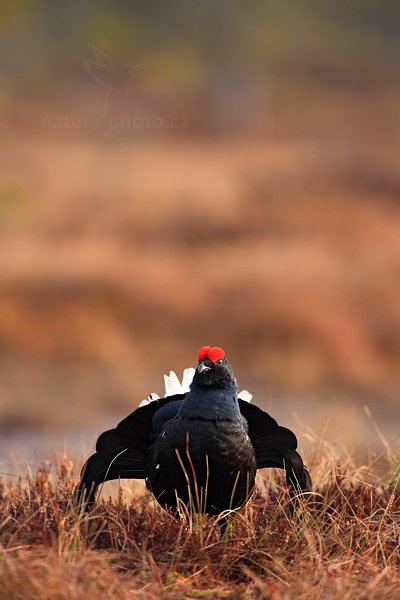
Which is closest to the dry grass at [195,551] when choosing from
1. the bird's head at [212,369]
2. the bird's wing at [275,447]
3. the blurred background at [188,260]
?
the bird's wing at [275,447]

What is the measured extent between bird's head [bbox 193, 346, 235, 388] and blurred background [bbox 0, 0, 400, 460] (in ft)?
7.85

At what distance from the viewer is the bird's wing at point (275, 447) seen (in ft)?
14.4

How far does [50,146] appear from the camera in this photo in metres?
25.0

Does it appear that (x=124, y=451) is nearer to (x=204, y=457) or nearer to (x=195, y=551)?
(x=204, y=457)

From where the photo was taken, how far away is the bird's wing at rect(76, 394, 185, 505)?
14.1ft

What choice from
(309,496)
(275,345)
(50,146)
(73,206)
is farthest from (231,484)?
(50,146)

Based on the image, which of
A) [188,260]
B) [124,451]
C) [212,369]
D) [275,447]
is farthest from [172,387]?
[188,260]

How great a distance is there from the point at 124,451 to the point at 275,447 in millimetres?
625

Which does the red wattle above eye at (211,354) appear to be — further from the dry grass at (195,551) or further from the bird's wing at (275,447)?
the dry grass at (195,551)

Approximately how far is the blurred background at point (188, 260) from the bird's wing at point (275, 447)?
1920 millimetres

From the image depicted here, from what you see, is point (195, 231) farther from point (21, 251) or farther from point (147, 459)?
point (147, 459)

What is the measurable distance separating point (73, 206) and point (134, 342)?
6131 mm

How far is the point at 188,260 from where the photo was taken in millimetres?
14008

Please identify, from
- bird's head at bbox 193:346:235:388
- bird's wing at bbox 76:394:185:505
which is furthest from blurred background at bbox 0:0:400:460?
bird's head at bbox 193:346:235:388
